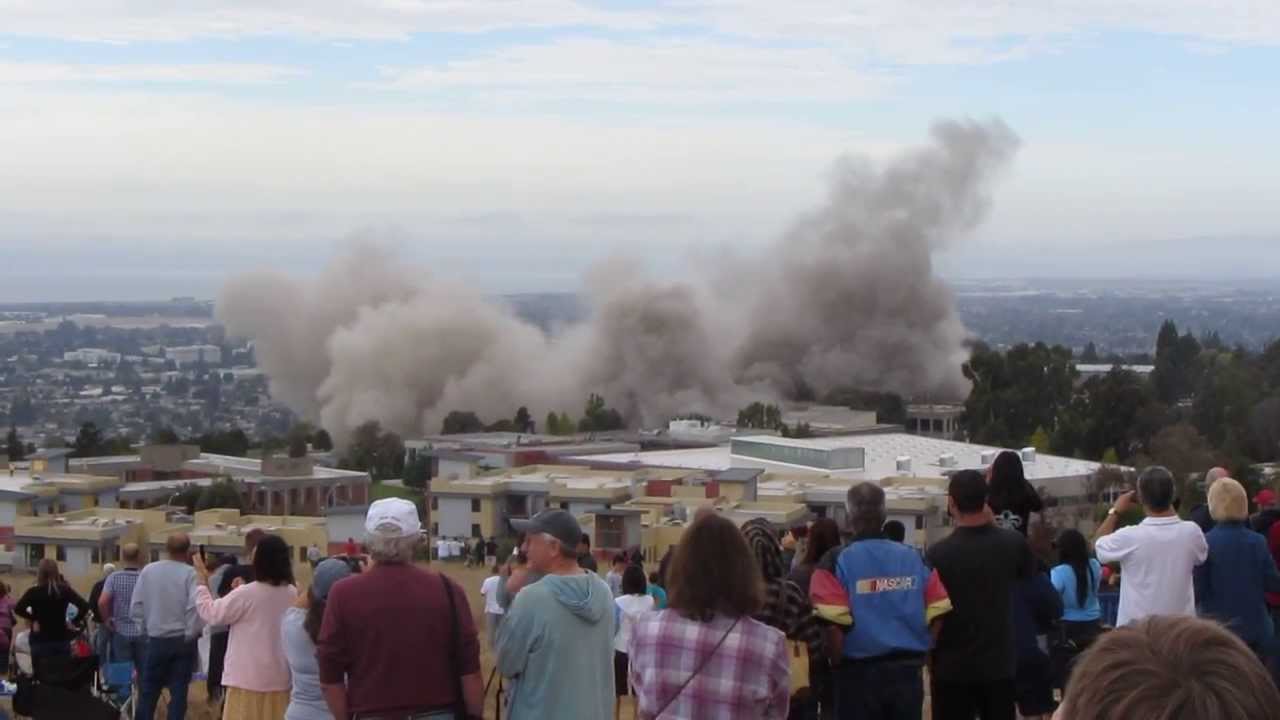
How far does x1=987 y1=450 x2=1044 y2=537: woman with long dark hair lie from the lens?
644cm

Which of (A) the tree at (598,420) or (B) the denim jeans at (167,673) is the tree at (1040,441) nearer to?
(A) the tree at (598,420)

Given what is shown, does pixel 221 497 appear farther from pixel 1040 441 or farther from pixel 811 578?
pixel 811 578

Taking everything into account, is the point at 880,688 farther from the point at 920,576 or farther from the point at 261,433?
the point at 261,433

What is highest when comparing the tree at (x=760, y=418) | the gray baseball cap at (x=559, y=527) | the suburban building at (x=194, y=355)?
the gray baseball cap at (x=559, y=527)

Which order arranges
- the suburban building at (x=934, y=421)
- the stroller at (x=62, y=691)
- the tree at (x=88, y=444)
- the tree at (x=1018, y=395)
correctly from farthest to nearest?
1. the suburban building at (x=934, y=421)
2. the tree at (x=88, y=444)
3. the tree at (x=1018, y=395)
4. the stroller at (x=62, y=691)

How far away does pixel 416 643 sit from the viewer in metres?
4.81

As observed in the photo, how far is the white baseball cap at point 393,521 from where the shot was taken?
15.9 ft

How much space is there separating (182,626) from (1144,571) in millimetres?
3693

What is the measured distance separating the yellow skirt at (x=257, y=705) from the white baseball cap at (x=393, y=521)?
1.58 m

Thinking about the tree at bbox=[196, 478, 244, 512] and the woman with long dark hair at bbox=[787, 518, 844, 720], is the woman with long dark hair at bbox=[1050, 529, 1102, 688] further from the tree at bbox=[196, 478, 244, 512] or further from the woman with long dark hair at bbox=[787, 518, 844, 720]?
the tree at bbox=[196, 478, 244, 512]

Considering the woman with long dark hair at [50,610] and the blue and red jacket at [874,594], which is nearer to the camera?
the blue and red jacket at [874,594]

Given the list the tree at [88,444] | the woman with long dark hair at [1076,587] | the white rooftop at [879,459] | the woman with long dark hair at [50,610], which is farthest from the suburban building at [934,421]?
the woman with long dark hair at [50,610]

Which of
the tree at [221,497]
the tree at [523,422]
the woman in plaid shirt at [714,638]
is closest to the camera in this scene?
the woman in plaid shirt at [714,638]

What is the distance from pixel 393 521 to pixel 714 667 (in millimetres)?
1005
